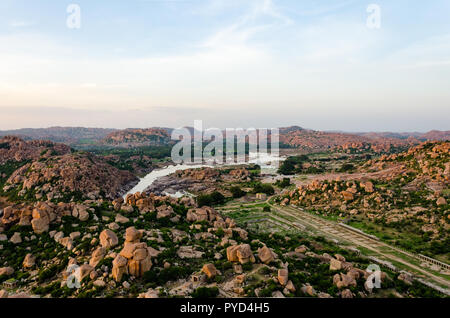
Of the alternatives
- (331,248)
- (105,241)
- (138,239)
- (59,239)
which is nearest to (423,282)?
(331,248)

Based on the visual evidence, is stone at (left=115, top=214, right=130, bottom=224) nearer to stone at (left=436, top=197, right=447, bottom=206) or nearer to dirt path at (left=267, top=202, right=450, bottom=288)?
dirt path at (left=267, top=202, right=450, bottom=288)

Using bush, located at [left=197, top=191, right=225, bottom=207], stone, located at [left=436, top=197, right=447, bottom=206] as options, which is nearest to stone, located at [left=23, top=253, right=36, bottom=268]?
bush, located at [left=197, top=191, right=225, bottom=207]

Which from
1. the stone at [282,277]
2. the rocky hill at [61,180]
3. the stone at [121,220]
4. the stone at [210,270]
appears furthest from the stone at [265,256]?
the rocky hill at [61,180]

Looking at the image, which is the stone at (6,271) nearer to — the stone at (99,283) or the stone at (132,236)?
the stone at (132,236)

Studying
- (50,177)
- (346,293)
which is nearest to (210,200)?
(50,177)

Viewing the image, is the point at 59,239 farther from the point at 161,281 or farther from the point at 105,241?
the point at 161,281

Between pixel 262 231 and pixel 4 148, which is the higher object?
pixel 4 148
